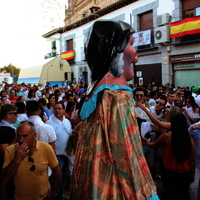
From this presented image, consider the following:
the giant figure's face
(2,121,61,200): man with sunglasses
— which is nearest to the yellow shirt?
(2,121,61,200): man with sunglasses

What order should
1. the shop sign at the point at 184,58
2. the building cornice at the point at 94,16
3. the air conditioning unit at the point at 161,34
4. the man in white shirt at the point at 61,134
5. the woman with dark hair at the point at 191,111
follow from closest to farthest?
the man in white shirt at the point at 61,134
the woman with dark hair at the point at 191,111
the shop sign at the point at 184,58
the air conditioning unit at the point at 161,34
the building cornice at the point at 94,16

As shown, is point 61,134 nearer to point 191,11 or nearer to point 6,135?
point 6,135

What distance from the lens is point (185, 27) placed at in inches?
512

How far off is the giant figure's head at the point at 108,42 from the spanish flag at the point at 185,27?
12.0 metres

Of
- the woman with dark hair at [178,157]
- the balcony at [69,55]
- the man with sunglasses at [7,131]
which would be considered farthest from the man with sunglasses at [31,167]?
the balcony at [69,55]

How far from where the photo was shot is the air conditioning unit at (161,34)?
14.0m

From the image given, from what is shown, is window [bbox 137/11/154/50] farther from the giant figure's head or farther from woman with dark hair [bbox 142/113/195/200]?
the giant figure's head

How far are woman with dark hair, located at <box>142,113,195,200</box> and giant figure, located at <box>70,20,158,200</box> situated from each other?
1.47 metres

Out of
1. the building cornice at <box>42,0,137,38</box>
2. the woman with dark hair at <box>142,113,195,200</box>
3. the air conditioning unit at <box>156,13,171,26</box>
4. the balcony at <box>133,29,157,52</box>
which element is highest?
the building cornice at <box>42,0,137,38</box>

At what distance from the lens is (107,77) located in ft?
6.20

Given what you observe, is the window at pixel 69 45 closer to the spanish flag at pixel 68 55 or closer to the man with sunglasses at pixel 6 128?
the spanish flag at pixel 68 55

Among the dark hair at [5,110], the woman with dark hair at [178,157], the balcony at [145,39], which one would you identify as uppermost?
the balcony at [145,39]

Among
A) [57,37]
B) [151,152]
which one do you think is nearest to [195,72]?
[151,152]

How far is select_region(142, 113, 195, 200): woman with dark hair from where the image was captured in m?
3.10
